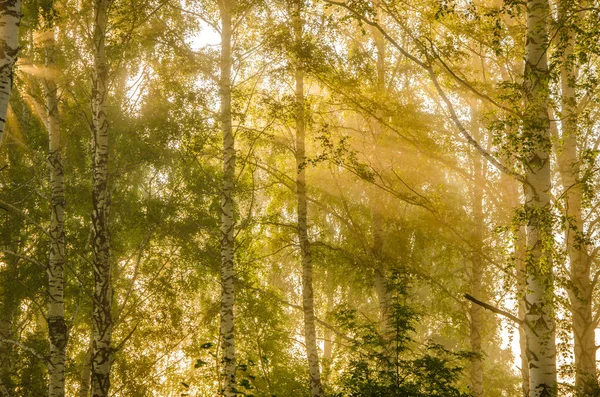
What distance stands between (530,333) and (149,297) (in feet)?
35.8

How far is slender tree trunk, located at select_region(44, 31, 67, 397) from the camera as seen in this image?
31.2ft

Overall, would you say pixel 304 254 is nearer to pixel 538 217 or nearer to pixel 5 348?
pixel 538 217

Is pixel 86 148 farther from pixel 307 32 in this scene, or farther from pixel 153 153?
pixel 307 32

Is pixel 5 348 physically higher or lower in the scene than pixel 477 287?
lower

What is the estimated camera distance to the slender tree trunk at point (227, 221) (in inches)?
371

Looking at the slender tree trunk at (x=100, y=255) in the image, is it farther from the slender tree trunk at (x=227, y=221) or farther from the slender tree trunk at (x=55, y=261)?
the slender tree trunk at (x=227, y=221)

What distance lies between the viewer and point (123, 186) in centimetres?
1580

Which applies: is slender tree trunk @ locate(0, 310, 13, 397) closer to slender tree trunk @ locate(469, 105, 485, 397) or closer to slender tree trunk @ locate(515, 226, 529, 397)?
slender tree trunk @ locate(469, 105, 485, 397)

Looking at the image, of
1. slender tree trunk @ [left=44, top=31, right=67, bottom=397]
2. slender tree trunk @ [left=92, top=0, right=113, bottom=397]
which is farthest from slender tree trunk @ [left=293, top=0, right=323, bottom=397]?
slender tree trunk @ [left=44, top=31, right=67, bottom=397]

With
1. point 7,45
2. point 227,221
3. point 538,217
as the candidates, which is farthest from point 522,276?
point 7,45

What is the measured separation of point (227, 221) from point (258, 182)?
5.45m

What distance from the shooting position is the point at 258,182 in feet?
51.1

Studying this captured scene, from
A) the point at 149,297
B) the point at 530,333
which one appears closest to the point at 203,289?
the point at 149,297

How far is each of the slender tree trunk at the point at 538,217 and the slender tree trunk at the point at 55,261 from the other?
7.28m
